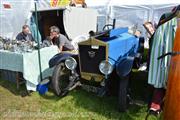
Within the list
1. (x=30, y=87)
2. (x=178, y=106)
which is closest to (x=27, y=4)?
(x=30, y=87)

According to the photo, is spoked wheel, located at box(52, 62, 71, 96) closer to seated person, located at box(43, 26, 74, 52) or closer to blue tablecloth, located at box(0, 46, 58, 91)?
blue tablecloth, located at box(0, 46, 58, 91)

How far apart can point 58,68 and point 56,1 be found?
24.2 feet

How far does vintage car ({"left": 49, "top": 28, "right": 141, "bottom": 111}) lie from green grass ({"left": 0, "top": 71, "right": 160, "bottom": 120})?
0.67ft

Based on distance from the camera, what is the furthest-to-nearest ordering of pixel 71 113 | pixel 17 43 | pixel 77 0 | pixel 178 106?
pixel 77 0
pixel 17 43
pixel 71 113
pixel 178 106

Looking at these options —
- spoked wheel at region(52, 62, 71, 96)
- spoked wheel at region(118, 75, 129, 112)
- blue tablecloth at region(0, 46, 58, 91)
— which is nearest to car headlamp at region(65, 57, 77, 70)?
spoked wheel at region(52, 62, 71, 96)

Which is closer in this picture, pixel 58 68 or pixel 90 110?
pixel 90 110

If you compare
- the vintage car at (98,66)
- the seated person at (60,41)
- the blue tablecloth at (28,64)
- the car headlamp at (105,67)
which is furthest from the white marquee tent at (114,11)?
the car headlamp at (105,67)

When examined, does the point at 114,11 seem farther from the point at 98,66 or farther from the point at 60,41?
the point at 98,66

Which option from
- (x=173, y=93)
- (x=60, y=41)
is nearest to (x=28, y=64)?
(x=60, y=41)

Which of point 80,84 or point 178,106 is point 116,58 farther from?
point 178,106

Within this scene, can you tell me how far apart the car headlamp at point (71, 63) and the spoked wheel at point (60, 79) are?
0.19m

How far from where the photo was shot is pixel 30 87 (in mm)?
5211

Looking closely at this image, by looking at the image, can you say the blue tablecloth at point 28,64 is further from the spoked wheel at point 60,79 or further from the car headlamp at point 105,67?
the car headlamp at point 105,67

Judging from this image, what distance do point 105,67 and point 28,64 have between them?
1.60 m
